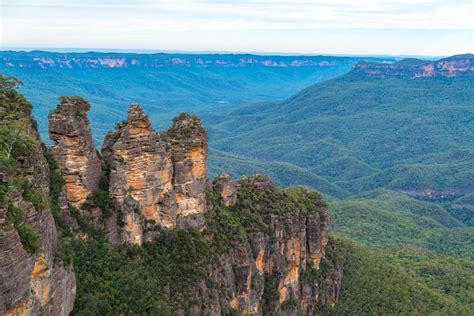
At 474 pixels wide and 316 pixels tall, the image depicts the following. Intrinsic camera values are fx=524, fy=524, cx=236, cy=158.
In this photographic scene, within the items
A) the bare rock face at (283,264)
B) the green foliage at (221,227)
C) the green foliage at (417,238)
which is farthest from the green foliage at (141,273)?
the green foliage at (417,238)

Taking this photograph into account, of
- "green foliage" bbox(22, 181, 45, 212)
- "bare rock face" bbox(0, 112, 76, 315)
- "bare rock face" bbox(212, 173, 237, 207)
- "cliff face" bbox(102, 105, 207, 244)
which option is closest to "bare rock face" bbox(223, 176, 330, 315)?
"bare rock face" bbox(212, 173, 237, 207)

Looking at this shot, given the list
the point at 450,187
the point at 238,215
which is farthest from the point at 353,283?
the point at 450,187

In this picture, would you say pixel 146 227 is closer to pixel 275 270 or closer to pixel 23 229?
pixel 23 229

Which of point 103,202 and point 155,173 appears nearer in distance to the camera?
point 103,202

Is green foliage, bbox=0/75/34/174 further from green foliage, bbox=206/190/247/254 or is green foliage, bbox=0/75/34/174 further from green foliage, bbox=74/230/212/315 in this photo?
green foliage, bbox=206/190/247/254

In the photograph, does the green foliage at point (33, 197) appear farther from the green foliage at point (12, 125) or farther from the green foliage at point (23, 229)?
the green foliage at point (12, 125)

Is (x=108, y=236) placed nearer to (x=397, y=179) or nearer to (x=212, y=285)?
(x=212, y=285)

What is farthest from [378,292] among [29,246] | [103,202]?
[29,246]
